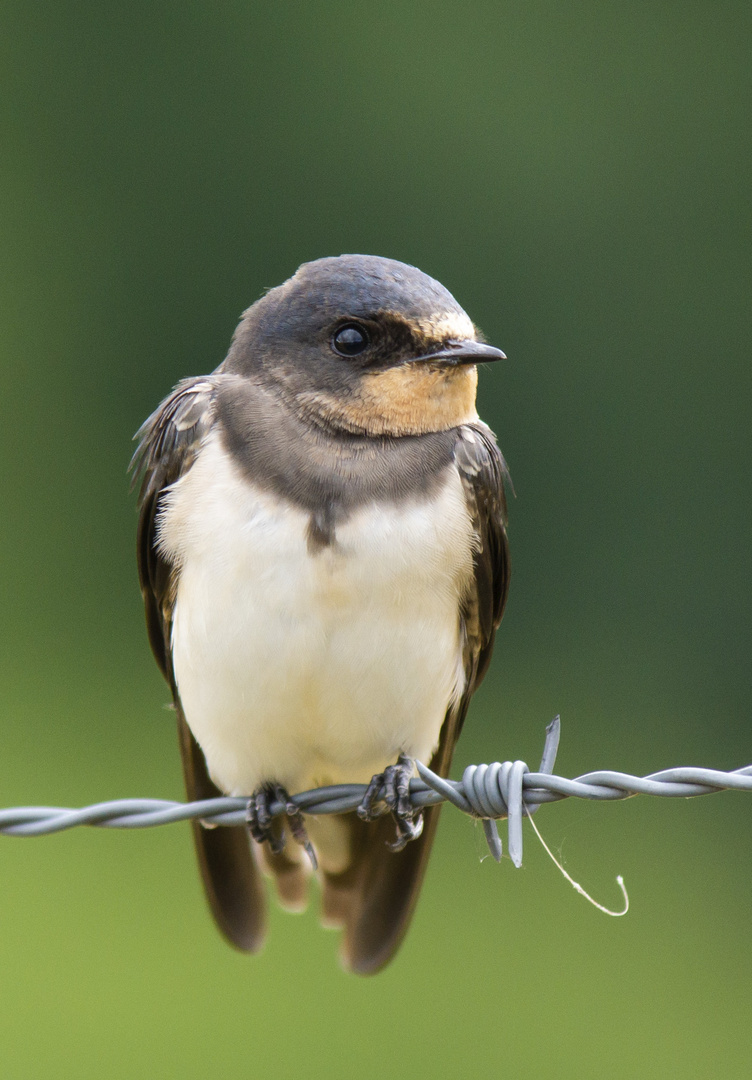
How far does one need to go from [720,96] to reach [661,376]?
5.11 feet

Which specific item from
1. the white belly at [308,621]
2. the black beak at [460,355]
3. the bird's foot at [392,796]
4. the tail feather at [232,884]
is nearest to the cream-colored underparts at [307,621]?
the white belly at [308,621]

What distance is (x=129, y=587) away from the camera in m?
6.50

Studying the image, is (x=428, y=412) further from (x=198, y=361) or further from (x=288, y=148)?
(x=288, y=148)

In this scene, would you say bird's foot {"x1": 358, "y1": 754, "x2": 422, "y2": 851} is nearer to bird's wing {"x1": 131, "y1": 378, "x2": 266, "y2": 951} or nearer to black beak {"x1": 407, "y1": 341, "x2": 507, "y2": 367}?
bird's wing {"x1": 131, "y1": 378, "x2": 266, "y2": 951}

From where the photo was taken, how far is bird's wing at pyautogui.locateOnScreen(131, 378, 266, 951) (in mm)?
3145

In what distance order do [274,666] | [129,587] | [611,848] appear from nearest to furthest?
[274,666], [611,848], [129,587]

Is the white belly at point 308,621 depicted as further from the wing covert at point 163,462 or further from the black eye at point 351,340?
the black eye at point 351,340

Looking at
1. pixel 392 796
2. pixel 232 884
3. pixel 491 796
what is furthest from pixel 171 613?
pixel 491 796

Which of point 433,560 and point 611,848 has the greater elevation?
point 433,560

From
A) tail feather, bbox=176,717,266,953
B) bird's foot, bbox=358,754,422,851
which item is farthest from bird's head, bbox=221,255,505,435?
tail feather, bbox=176,717,266,953

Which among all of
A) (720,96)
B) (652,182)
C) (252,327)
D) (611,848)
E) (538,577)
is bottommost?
(611,848)

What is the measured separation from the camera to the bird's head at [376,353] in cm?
305

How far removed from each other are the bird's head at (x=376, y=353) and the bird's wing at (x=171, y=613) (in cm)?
20

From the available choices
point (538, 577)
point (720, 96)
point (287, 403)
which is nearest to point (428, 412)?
point (287, 403)
